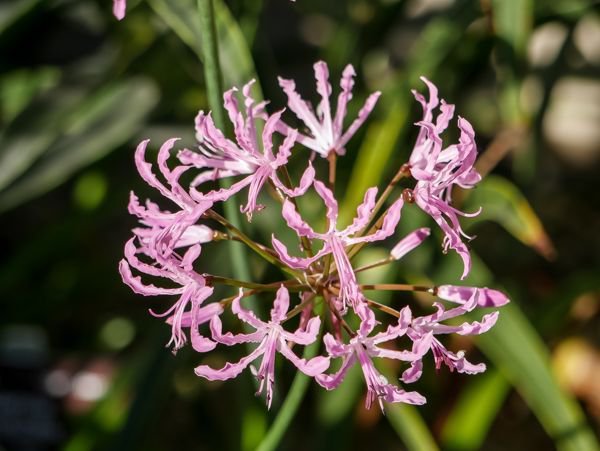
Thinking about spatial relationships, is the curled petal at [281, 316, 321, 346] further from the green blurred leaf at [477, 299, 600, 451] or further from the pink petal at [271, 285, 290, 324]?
the green blurred leaf at [477, 299, 600, 451]

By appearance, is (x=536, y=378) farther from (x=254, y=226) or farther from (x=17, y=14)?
(x=17, y=14)

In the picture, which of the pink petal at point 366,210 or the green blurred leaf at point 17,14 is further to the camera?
the green blurred leaf at point 17,14

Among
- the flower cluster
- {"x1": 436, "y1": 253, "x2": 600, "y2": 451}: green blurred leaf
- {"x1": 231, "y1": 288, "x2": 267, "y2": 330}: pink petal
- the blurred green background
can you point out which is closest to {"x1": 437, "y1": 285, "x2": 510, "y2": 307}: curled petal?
the flower cluster

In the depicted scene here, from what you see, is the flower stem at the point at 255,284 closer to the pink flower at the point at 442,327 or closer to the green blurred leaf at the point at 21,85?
the pink flower at the point at 442,327

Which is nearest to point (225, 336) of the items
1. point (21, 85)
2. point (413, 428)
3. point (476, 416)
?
point (413, 428)

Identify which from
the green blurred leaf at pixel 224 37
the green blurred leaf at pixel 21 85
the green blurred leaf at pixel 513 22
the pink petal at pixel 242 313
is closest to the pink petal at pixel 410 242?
the pink petal at pixel 242 313

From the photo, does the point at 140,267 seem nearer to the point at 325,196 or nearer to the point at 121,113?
the point at 325,196
